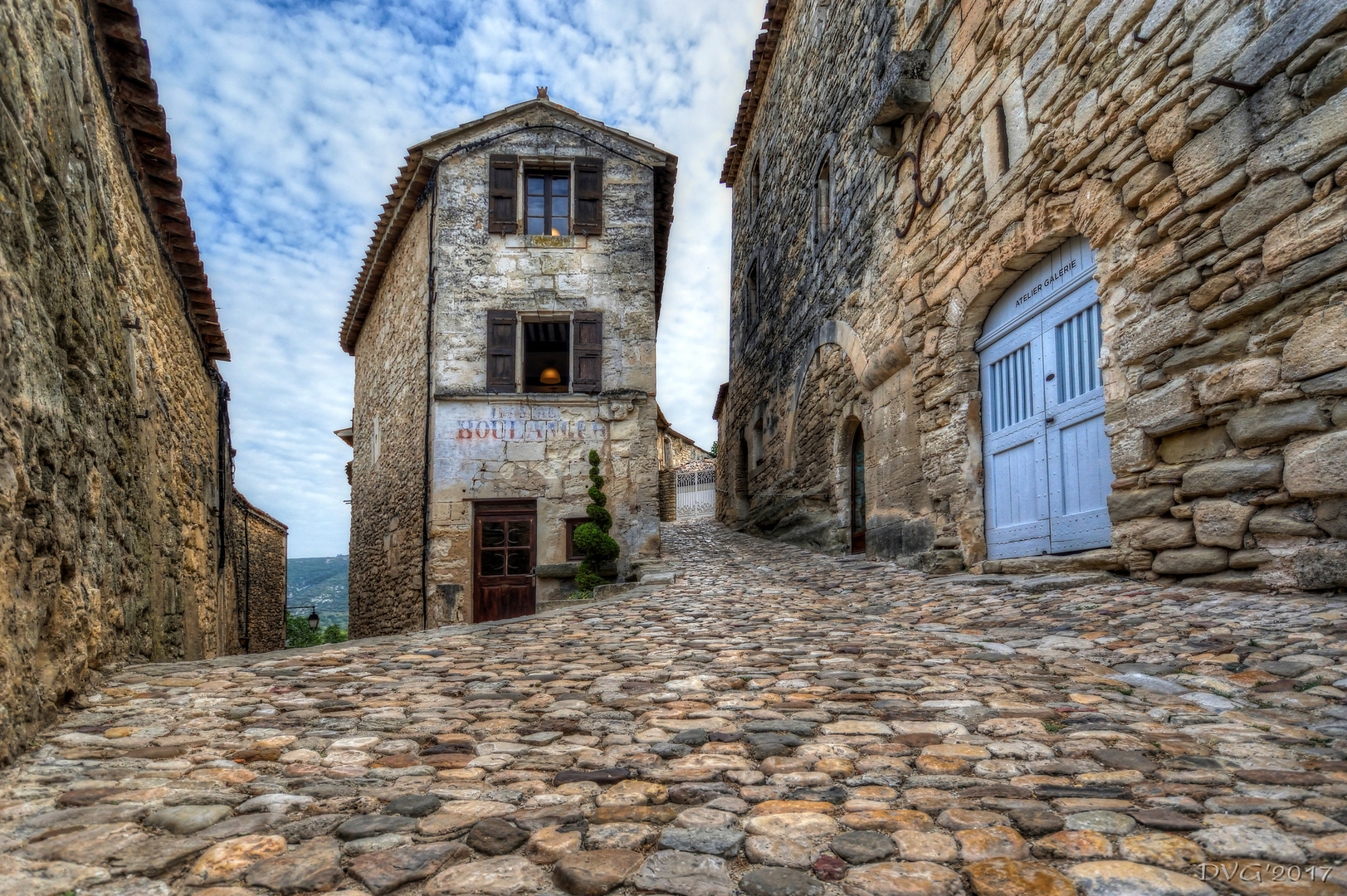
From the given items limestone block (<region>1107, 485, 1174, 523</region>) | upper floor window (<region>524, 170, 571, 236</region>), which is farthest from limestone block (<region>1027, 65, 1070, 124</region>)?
upper floor window (<region>524, 170, 571, 236</region>)

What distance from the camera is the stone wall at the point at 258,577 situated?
11.9 m

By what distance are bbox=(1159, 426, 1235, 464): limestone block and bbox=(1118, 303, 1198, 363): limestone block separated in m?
0.53

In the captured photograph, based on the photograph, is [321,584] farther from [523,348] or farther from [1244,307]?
[1244,307]

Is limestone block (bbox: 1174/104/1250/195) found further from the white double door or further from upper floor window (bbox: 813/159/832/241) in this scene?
upper floor window (bbox: 813/159/832/241)

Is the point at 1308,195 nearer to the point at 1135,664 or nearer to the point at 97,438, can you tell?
the point at 1135,664

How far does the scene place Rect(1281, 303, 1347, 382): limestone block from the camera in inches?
138

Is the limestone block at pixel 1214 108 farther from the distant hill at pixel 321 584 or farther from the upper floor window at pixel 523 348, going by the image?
the distant hill at pixel 321 584

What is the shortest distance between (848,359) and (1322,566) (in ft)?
21.7

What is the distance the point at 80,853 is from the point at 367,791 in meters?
0.65

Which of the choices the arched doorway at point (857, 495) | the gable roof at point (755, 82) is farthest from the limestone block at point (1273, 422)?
the gable roof at point (755, 82)

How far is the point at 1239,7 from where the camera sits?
13.2 feet

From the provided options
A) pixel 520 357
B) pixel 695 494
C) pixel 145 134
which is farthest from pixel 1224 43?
pixel 695 494

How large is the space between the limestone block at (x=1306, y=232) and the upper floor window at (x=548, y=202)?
8761mm

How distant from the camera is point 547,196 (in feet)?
37.0
